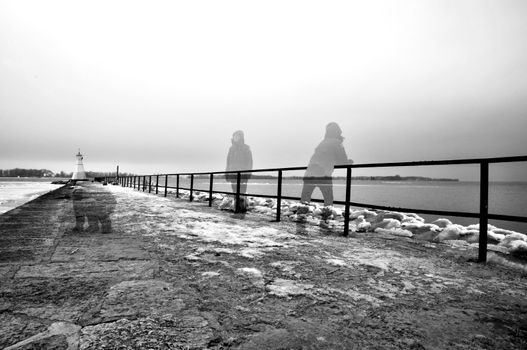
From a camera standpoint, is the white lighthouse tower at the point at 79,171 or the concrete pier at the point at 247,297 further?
the white lighthouse tower at the point at 79,171

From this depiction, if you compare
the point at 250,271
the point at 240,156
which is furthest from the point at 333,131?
the point at 250,271

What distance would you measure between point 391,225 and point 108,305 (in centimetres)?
457

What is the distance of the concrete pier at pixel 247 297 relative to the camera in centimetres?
121

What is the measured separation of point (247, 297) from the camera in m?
1.62

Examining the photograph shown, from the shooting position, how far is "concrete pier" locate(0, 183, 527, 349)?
121cm

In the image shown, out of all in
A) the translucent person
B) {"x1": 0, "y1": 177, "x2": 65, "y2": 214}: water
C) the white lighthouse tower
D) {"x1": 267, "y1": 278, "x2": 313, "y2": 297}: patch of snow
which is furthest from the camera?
A: the white lighthouse tower

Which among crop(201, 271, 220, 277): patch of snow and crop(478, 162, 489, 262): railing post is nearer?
crop(201, 271, 220, 277): patch of snow

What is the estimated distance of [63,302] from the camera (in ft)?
4.82

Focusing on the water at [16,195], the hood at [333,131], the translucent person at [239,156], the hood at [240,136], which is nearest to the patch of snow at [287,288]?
the water at [16,195]

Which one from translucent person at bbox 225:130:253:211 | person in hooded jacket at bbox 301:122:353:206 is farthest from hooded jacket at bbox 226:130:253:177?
person in hooded jacket at bbox 301:122:353:206

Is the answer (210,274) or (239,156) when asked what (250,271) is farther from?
(239,156)

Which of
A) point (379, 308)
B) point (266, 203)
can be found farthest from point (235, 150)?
point (379, 308)

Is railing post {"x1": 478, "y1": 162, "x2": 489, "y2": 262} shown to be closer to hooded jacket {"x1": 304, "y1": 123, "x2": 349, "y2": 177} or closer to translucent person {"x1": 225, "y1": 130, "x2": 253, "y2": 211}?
hooded jacket {"x1": 304, "y1": 123, "x2": 349, "y2": 177}

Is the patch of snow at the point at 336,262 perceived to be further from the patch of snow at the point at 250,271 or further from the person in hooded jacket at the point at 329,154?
the person in hooded jacket at the point at 329,154
